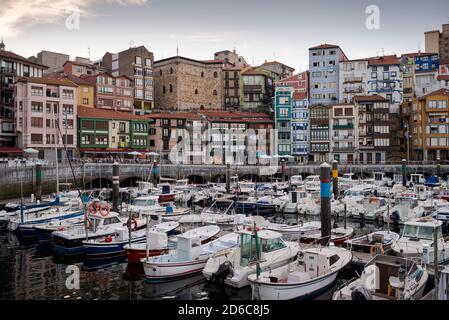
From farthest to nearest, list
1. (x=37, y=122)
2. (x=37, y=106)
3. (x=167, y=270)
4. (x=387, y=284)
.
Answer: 1. (x=37, y=106)
2. (x=37, y=122)
3. (x=167, y=270)
4. (x=387, y=284)

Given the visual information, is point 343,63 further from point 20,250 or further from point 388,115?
point 20,250

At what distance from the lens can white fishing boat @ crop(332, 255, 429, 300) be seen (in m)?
15.2

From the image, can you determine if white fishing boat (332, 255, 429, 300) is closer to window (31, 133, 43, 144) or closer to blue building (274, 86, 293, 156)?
window (31, 133, 43, 144)

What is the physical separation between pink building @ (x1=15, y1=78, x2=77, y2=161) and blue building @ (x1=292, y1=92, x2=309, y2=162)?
145ft

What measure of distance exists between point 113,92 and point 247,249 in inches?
2924

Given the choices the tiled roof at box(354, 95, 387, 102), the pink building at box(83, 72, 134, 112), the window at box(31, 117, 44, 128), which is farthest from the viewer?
the pink building at box(83, 72, 134, 112)

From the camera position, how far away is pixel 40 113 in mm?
65812

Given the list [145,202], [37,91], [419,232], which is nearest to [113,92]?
[37,91]

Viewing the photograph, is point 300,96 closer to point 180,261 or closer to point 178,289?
point 180,261

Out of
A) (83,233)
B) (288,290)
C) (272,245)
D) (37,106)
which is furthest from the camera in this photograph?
(37,106)

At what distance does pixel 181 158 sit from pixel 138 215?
163 ft

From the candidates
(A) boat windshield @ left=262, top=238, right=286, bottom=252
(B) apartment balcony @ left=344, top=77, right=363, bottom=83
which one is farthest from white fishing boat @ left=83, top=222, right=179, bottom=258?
(B) apartment balcony @ left=344, top=77, right=363, bottom=83

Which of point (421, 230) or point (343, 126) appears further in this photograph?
point (343, 126)
